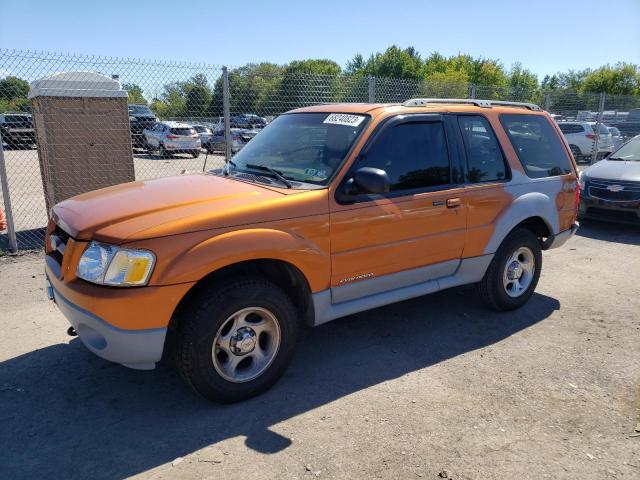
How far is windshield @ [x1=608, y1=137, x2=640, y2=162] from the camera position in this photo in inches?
366

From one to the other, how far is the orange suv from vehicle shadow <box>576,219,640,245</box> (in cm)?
396

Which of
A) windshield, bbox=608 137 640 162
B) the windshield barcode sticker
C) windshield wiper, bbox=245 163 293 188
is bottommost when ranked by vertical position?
windshield, bbox=608 137 640 162

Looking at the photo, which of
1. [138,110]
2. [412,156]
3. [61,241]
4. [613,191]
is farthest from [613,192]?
[138,110]

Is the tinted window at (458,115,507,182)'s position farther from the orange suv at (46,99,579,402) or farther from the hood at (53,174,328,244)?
the hood at (53,174,328,244)

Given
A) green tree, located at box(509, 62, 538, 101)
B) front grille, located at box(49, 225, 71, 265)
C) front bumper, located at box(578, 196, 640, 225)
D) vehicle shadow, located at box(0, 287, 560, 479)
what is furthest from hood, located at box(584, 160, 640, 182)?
green tree, located at box(509, 62, 538, 101)

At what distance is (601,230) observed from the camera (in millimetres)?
8773

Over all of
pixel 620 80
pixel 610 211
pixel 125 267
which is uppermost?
pixel 620 80

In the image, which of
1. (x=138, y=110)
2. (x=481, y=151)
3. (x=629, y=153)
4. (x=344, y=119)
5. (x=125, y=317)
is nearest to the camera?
(x=125, y=317)

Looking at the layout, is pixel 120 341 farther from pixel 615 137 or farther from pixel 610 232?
pixel 615 137

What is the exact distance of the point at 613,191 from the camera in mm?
8445

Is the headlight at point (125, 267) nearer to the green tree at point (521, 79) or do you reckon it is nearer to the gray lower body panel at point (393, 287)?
the gray lower body panel at point (393, 287)

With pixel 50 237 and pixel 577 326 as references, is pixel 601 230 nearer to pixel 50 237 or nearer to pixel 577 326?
pixel 577 326

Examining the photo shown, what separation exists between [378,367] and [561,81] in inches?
4169

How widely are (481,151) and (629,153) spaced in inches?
270
